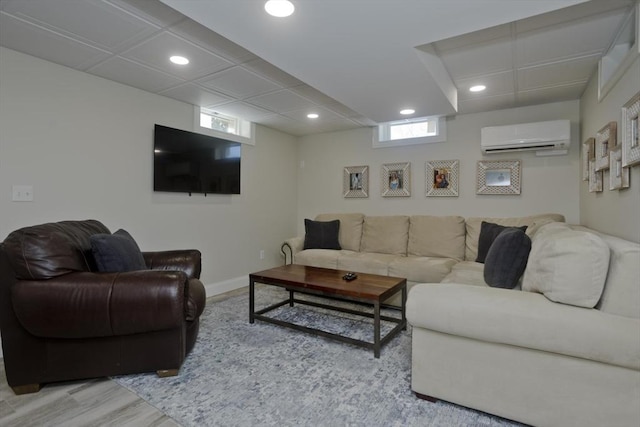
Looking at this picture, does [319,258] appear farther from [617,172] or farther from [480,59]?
[617,172]

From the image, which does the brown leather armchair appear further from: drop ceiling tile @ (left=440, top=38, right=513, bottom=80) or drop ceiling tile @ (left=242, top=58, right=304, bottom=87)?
drop ceiling tile @ (left=440, top=38, right=513, bottom=80)

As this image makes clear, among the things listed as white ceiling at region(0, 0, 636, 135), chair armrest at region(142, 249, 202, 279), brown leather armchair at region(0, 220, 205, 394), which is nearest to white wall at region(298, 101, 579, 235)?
white ceiling at region(0, 0, 636, 135)

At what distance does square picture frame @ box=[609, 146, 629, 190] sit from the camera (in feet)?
6.35

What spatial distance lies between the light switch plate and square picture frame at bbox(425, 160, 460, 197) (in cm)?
414

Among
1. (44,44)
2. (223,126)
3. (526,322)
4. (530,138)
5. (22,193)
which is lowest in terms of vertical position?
(526,322)

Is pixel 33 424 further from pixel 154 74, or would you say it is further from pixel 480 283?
pixel 480 283

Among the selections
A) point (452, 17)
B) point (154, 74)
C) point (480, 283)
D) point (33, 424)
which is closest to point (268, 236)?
point (154, 74)

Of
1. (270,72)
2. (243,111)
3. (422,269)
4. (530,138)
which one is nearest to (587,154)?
(530,138)

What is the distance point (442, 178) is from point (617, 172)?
217 cm

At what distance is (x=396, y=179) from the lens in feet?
14.8

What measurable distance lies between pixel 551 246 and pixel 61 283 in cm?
267

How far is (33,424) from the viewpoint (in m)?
1.62

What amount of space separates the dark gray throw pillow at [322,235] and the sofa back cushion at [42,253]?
270 centimetres

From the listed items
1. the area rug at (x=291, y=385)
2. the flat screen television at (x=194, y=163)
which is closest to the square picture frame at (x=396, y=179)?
the flat screen television at (x=194, y=163)
